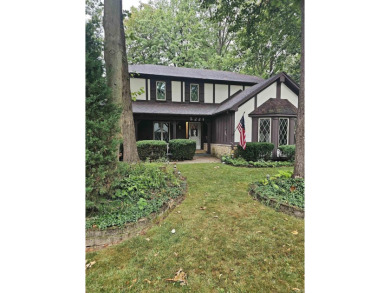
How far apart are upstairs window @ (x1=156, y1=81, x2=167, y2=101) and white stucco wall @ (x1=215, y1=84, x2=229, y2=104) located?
4.28m

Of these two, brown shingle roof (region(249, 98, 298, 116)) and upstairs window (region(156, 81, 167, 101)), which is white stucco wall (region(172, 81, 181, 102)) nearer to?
upstairs window (region(156, 81, 167, 101))

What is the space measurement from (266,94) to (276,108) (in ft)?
3.70

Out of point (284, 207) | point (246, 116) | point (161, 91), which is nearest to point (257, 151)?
point (246, 116)

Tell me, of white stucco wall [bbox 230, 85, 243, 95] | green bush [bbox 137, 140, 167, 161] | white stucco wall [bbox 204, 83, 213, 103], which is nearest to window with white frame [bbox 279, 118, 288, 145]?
white stucco wall [bbox 230, 85, 243, 95]

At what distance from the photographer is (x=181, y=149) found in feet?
31.9

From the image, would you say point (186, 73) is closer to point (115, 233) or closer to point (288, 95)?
point (288, 95)

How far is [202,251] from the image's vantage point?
2.15 meters

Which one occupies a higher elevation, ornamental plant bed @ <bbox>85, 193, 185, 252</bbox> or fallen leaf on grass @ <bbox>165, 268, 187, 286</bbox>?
ornamental plant bed @ <bbox>85, 193, 185, 252</bbox>

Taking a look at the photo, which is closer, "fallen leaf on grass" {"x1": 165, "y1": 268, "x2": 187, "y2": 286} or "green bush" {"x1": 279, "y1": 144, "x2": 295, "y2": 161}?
"fallen leaf on grass" {"x1": 165, "y1": 268, "x2": 187, "y2": 286}

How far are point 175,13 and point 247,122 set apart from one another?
17918mm

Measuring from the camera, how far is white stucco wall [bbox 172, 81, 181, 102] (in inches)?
503
